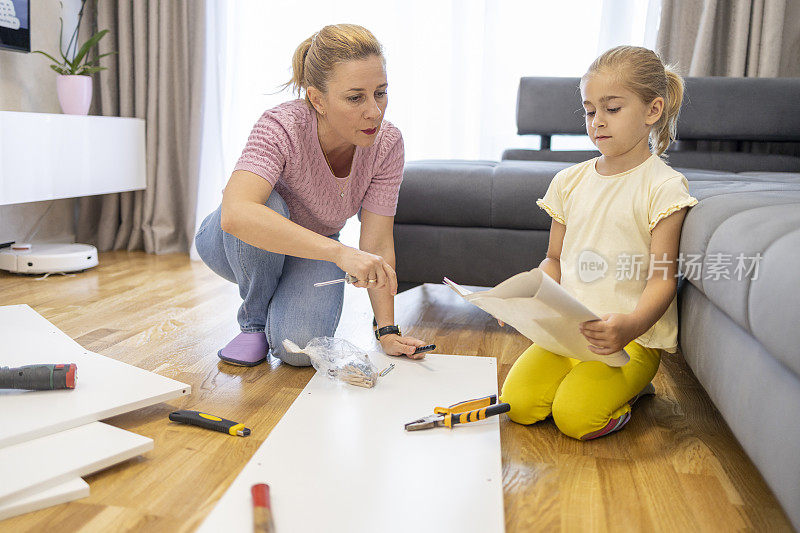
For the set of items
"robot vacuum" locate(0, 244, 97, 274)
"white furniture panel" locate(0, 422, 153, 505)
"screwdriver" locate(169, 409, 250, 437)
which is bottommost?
"robot vacuum" locate(0, 244, 97, 274)

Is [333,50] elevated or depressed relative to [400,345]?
elevated

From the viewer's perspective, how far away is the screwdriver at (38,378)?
3.46 ft

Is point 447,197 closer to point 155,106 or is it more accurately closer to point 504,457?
point 504,457

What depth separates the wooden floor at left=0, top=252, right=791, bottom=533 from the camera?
2.78ft

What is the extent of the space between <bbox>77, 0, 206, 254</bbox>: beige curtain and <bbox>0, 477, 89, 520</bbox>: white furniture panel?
2.24 metres

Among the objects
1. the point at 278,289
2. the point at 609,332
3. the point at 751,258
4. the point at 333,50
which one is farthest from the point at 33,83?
the point at 751,258

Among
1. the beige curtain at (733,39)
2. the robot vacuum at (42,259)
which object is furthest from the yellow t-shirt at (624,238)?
the robot vacuum at (42,259)

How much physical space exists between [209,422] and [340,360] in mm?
269

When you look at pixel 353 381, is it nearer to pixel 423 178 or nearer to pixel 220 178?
pixel 423 178

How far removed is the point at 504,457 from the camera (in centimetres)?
103

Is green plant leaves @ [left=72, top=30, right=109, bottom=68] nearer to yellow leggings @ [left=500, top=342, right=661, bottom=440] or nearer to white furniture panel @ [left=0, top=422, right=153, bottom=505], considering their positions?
white furniture panel @ [left=0, top=422, right=153, bottom=505]

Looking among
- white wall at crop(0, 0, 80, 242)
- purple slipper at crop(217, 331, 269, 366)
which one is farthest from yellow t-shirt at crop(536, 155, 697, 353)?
white wall at crop(0, 0, 80, 242)

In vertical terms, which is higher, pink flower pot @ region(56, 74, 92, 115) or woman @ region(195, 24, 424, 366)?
pink flower pot @ region(56, 74, 92, 115)

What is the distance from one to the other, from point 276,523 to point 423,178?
1.16m
